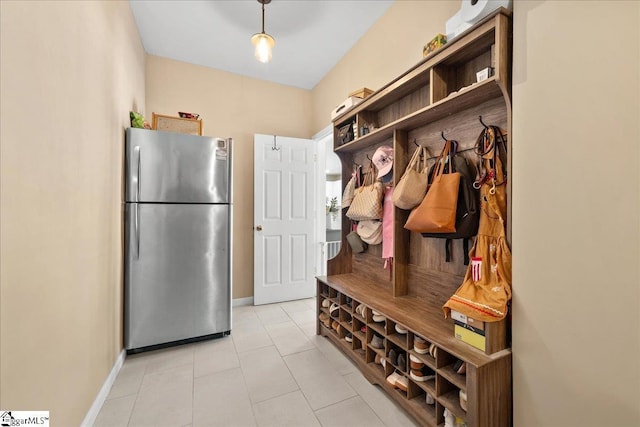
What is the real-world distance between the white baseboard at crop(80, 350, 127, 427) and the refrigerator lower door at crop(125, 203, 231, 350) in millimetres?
172

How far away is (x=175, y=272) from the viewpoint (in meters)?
2.24

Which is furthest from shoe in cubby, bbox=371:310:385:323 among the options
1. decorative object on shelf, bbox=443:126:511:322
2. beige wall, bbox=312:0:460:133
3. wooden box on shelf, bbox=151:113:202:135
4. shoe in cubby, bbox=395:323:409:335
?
wooden box on shelf, bbox=151:113:202:135

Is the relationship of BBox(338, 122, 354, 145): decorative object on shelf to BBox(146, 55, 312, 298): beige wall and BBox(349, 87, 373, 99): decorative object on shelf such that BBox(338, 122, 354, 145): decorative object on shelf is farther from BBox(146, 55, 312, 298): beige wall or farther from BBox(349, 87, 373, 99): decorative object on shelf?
BBox(146, 55, 312, 298): beige wall

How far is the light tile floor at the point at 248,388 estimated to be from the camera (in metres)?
1.47

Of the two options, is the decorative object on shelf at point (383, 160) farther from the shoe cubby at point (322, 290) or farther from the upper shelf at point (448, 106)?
the shoe cubby at point (322, 290)

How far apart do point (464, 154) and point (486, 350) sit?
1.01m

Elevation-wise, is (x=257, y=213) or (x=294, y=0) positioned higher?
(x=294, y=0)

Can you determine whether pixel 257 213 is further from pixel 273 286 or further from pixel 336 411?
pixel 336 411

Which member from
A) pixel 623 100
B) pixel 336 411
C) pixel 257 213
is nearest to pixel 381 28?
pixel 623 100

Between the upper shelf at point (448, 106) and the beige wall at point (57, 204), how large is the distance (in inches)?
67.6

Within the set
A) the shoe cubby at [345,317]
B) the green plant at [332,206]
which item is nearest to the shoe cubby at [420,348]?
the shoe cubby at [345,317]

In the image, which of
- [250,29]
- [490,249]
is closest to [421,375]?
[490,249]

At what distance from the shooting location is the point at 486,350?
1089 mm

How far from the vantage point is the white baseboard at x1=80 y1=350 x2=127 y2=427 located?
1.40 metres
